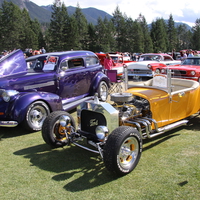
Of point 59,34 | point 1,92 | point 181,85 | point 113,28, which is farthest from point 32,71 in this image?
point 113,28

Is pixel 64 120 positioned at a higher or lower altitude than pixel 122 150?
higher

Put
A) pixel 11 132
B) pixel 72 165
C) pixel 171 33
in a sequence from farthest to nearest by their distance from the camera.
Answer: pixel 171 33
pixel 11 132
pixel 72 165

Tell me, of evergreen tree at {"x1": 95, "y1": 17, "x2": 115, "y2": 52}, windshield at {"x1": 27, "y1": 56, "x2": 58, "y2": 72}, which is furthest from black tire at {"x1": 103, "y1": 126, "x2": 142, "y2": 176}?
evergreen tree at {"x1": 95, "y1": 17, "x2": 115, "y2": 52}

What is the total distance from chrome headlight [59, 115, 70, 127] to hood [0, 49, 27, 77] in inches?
105

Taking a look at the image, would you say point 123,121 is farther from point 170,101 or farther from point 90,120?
point 170,101

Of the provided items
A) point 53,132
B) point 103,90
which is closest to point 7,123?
point 53,132

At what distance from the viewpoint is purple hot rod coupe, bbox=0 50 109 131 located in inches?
207

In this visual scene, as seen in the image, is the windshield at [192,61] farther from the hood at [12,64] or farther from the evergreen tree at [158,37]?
the evergreen tree at [158,37]

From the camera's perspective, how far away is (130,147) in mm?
3590

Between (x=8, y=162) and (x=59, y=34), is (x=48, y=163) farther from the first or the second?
(x=59, y=34)

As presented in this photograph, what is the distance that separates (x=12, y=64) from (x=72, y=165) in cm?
375

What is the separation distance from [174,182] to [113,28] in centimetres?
6317

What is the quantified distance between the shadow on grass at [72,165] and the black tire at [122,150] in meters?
0.24

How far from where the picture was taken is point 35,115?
5543 mm
